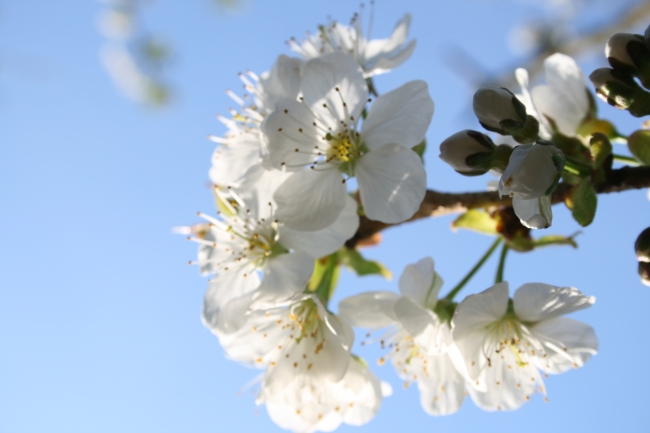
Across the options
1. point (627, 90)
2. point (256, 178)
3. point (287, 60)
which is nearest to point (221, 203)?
point (256, 178)

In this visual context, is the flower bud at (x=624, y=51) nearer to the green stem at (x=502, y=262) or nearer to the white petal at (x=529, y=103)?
the white petal at (x=529, y=103)

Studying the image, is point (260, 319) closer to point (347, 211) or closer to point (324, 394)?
point (324, 394)

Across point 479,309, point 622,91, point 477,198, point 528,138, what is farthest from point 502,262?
point 622,91

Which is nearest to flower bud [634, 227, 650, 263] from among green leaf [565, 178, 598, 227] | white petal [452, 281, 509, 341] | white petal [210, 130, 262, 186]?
green leaf [565, 178, 598, 227]

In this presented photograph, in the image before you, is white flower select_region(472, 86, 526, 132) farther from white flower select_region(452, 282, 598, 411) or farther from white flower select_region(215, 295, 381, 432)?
white flower select_region(215, 295, 381, 432)

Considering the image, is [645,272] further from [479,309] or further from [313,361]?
[313,361]

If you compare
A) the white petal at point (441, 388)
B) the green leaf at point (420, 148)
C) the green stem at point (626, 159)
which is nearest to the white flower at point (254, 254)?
the green leaf at point (420, 148)

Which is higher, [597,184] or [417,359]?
[597,184]
